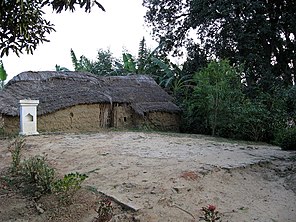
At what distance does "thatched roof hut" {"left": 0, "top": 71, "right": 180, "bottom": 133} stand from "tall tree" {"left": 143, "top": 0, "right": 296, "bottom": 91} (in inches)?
126

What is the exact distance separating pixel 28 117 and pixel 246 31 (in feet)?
31.1

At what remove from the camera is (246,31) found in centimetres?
1430

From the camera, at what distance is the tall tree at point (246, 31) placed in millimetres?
14109

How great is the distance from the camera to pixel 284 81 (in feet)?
50.1

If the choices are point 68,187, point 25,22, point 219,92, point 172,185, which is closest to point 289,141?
point 219,92

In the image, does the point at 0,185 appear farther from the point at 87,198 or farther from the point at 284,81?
the point at 284,81

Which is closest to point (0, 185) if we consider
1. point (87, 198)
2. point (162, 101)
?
point (87, 198)

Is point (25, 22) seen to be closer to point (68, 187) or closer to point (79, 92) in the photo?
point (68, 187)

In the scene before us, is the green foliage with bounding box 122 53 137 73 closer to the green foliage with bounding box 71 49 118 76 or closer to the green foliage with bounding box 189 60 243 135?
the green foliage with bounding box 71 49 118 76

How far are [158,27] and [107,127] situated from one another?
5.96 meters

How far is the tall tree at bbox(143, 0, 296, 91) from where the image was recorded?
1411 cm

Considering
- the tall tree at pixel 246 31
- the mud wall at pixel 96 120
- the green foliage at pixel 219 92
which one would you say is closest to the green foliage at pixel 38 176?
the mud wall at pixel 96 120

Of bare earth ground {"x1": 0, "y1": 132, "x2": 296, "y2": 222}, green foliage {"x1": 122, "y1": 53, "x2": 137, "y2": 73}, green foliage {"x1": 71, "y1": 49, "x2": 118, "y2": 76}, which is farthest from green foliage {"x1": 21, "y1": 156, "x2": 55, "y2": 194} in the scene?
green foliage {"x1": 71, "y1": 49, "x2": 118, "y2": 76}

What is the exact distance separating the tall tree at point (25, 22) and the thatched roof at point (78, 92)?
878 cm
